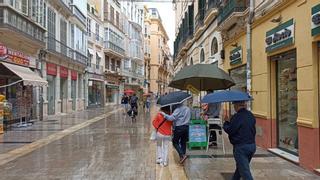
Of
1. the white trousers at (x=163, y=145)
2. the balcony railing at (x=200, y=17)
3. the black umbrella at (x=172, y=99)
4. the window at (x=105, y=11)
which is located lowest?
the white trousers at (x=163, y=145)

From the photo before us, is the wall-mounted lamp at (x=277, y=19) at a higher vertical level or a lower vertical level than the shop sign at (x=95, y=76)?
lower

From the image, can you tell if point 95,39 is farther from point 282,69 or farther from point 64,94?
point 282,69

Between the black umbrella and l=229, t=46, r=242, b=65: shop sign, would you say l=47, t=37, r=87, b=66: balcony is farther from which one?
the black umbrella

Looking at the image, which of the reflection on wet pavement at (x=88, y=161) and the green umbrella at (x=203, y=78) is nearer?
the reflection on wet pavement at (x=88, y=161)

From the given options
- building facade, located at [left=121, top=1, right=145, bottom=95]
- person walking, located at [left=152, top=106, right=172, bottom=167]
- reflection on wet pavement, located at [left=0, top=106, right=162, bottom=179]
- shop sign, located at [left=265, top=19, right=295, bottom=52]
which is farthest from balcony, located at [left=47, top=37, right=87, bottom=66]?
building facade, located at [left=121, top=1, right=145, bottom=95]

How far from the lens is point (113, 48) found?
172 feet

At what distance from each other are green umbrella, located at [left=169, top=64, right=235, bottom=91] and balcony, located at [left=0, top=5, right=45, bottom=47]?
9839 millimetres

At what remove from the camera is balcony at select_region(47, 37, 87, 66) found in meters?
28.9

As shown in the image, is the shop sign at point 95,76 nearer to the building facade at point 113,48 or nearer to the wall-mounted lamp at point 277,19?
the building facade at point 113,48

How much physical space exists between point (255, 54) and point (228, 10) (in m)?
2.85

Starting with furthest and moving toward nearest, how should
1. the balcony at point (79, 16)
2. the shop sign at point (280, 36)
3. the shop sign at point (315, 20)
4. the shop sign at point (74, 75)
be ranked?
the shop sign at point (74, 75)
the balcony at point (79, 16)
the shop sign at point (280, 36)
the shop sign at point (315, 20)

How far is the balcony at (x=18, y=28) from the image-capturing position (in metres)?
19.3

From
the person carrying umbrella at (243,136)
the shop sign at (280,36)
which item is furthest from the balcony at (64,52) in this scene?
the person carrying umbrella at (243,136)

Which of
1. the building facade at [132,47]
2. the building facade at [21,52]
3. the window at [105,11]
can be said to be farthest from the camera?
the building facade at [132,47]
